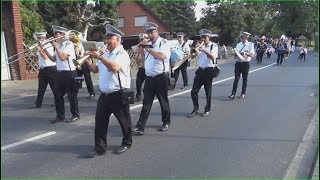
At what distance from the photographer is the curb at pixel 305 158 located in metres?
5.45

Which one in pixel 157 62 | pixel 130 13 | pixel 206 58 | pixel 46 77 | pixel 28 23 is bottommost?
pixel 46 77

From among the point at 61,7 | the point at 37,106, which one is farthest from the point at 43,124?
the point at 61,7

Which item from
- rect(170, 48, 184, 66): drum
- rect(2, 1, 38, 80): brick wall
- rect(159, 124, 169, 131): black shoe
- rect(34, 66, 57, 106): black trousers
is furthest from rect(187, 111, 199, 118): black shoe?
rect(2, 1, 38, 80): brick wall

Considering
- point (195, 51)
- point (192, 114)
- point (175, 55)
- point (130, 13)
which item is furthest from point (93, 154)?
point (130, 13)

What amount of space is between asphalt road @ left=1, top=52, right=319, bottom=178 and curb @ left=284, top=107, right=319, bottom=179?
0.31ft

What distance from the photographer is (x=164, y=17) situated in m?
58.2

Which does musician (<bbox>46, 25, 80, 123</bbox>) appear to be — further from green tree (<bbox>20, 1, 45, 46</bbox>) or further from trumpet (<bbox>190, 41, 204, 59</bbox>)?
green tree (<bbox>20, 1, 45, 46</bbox>)

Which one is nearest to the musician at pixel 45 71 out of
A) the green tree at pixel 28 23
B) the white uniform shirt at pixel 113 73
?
the white uniform shirt at pixel 113 73

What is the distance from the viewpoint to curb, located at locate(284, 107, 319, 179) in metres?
5.45

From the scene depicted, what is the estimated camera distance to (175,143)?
685 centimetres

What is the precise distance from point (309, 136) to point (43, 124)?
5.16m

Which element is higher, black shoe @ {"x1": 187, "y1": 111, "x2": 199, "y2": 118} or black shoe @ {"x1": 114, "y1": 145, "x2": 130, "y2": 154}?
black shoe @ {"x1": 114, "y1": 145, "x2": 130, "y2": 154}

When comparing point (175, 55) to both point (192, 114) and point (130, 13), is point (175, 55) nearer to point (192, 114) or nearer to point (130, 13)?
point (192, 114)

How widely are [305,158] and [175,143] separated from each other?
2.05m
